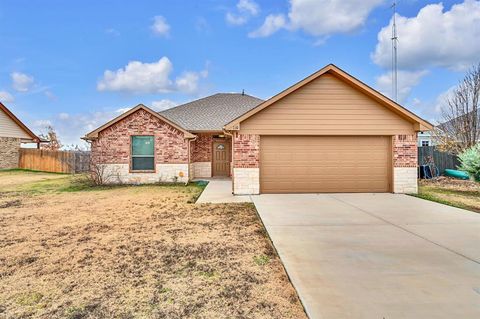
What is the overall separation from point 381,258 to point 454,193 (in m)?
9.47

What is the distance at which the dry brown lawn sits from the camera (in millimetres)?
3084

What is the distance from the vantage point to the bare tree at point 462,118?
1733 centimetres

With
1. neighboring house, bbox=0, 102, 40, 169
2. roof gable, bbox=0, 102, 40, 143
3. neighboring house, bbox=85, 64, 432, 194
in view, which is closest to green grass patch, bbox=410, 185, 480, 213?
neighboring house, bbox=85, 64, 432, 194

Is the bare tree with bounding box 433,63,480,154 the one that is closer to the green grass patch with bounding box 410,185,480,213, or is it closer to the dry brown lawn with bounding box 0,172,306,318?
the green grass patch with bounding box 410,185,480,213

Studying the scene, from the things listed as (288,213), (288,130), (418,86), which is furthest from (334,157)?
(418,86)

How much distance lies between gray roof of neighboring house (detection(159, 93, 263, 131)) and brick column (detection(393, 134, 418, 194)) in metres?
9.13

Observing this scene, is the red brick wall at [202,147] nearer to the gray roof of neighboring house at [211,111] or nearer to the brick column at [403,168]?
the gray roof of neighboring house at [211,111]

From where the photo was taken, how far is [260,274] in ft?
12.7

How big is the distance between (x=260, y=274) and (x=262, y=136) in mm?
7417

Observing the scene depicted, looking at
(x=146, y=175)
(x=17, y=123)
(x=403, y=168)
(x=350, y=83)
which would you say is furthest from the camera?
(x=17, y=123)

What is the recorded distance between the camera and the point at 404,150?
11.0 m

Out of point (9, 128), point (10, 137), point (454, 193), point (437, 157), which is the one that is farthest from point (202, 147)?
point (9, 128)

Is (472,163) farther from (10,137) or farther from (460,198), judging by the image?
(10,137)

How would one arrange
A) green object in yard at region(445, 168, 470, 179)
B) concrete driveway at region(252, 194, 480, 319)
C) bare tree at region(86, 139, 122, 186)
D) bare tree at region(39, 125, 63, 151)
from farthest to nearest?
bare tree at region(39, 125, 63, 151), green object in yard at region(445, 168, 470, 179), bare tree at region(86, 139, 122, 186), concrete driveway at region(252, 194, 480, 319)
